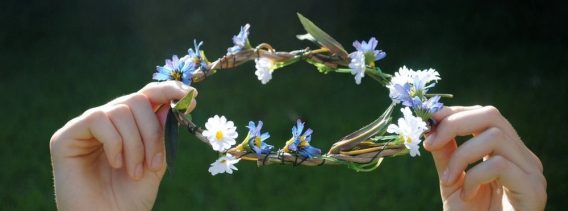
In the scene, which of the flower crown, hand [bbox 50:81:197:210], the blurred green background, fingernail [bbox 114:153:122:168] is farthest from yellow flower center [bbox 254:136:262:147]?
the blurred green background

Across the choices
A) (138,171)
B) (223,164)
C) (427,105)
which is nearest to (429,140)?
(427,105)

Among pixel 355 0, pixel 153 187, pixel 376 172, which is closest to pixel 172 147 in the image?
pixel 153 187

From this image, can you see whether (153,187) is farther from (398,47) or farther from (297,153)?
(398,47)

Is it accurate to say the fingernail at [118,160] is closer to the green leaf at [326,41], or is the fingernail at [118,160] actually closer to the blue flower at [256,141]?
the blue flower at [256,141]

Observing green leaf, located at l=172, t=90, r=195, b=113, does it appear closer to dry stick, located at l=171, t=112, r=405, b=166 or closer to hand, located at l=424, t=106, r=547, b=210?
dry stick, located at l=171, t=112, r=405, b=166

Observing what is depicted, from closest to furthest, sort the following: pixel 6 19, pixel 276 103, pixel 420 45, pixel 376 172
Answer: pixel 376 172
pixel 276 103
pixel 420 45
pixel 6 19
